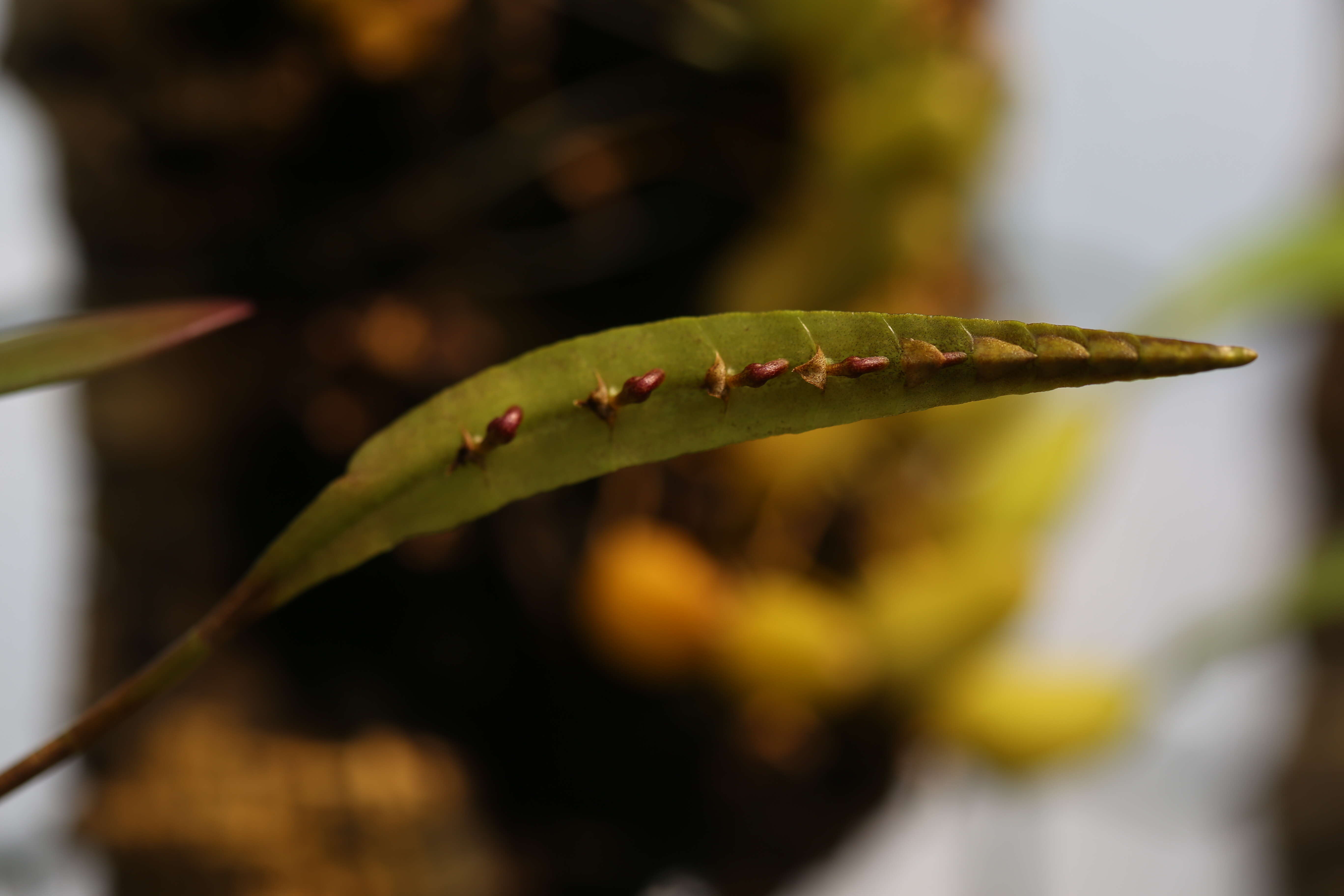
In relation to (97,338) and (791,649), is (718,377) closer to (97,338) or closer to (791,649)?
(97,338)

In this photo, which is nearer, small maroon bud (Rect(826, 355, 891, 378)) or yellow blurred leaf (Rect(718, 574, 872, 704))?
small maroon bud (Rect(826, 355, 891, 378))

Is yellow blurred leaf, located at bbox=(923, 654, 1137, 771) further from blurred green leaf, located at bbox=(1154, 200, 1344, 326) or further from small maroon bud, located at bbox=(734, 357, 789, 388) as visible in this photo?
small maroon bud, located at bbox=(734, 357, 789, 388)

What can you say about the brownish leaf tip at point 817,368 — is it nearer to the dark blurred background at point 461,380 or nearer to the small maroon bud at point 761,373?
the small maroon bud at point 761,373

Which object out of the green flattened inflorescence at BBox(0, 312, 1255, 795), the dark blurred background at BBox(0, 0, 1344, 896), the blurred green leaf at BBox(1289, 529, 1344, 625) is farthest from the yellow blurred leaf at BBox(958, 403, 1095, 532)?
the green flattened inflorescence at BBox(0, 312, 1255, 795)

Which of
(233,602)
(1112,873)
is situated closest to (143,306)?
(233,602)

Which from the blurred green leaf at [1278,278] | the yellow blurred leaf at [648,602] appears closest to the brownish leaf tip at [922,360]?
the yellow blurred leaf at [648,602]
